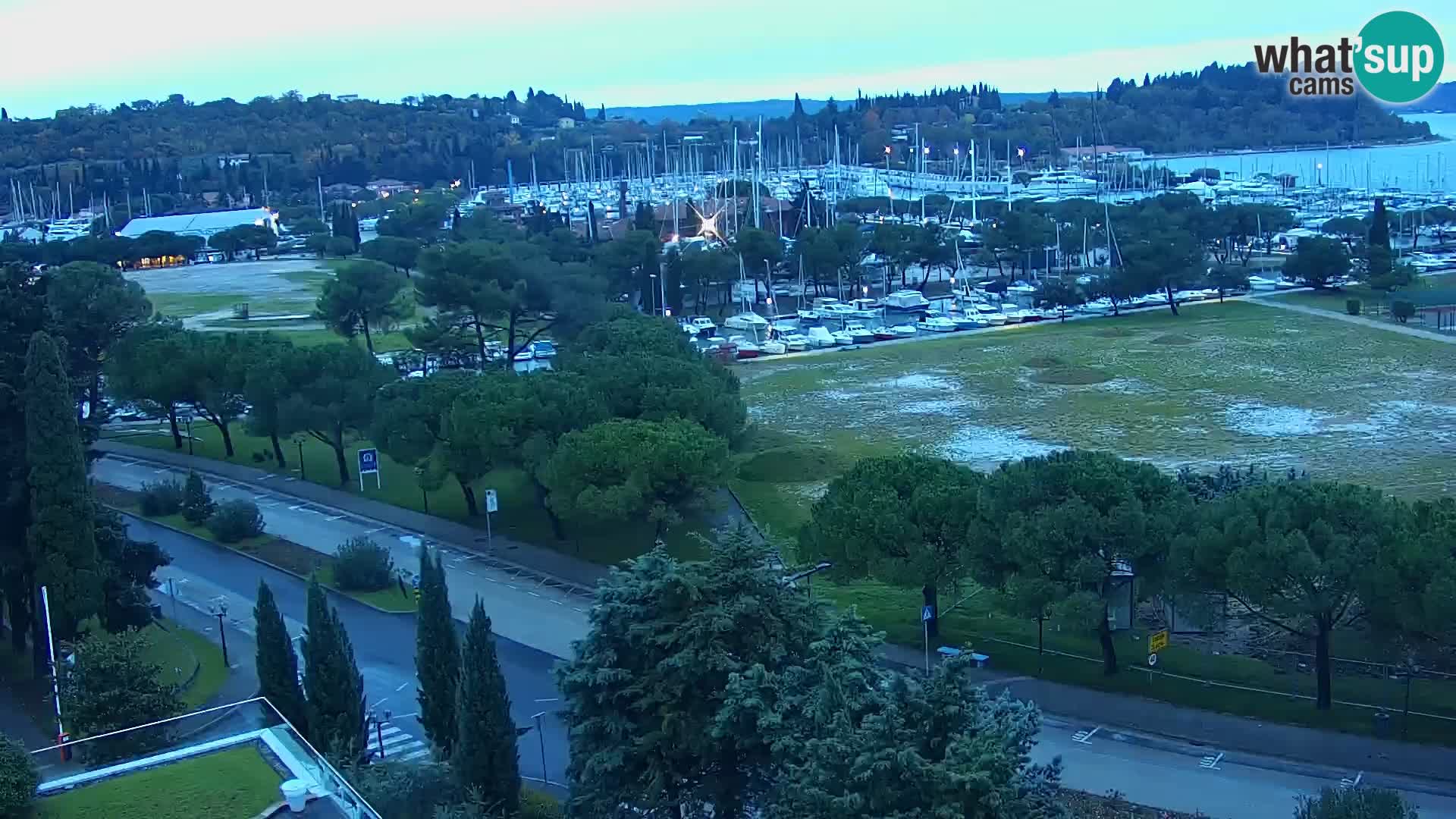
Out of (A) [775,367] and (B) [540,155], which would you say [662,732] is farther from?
(B) [540,155]

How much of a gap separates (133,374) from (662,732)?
74.4 feet

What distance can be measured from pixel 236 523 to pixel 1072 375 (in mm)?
23027

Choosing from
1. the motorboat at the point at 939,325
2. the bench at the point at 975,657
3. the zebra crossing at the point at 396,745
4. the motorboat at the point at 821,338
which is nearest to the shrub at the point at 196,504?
the zebra crossing at the point at 396,745

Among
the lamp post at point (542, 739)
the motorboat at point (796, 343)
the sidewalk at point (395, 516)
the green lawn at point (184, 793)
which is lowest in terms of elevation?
the lamp post at point (542, 739)

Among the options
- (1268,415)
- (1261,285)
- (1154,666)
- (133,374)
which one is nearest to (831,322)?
(1261,285)

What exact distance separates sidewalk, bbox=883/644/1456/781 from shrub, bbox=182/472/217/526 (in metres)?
15.2

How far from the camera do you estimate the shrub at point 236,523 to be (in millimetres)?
24562

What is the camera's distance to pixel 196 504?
26.0 m

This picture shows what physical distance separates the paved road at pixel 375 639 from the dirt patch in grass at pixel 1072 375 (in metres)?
22.2

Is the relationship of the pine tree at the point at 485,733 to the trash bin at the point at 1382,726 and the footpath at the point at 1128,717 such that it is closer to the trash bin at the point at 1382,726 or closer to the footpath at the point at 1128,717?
the footpath at the point at 1128,717

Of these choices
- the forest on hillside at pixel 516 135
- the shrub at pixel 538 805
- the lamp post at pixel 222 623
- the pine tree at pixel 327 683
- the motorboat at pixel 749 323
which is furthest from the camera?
the forest on hillside at pixel 516 135

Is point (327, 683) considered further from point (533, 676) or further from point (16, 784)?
→ point (16, 784)

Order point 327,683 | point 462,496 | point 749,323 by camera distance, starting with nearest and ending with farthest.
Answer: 1. point 327,683
2. point 462,496
3. point 749,323

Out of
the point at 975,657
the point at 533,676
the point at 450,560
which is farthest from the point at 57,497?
the point at 975,657
